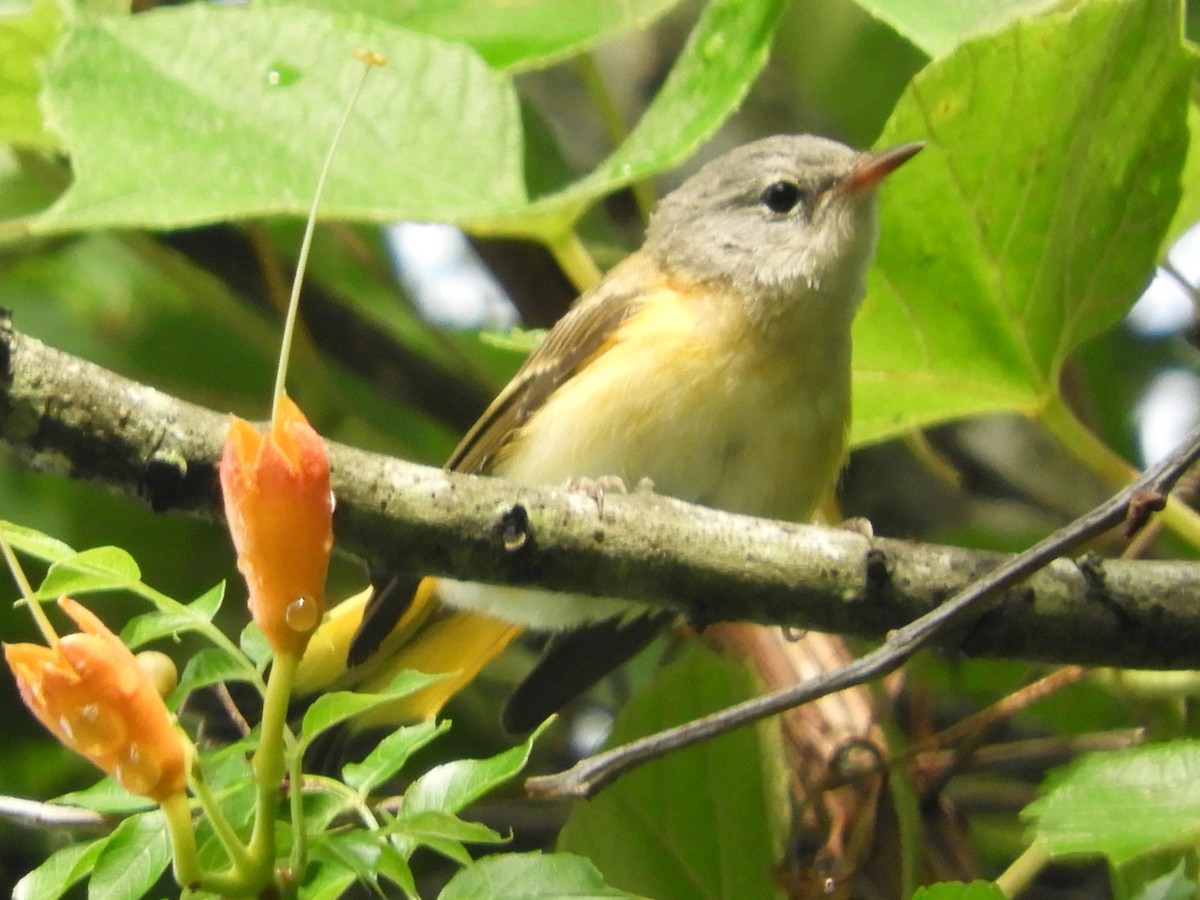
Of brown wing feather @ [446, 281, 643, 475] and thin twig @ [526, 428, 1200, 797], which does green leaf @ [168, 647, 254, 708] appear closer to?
thin twig @ [526, 428, 1200, 797]

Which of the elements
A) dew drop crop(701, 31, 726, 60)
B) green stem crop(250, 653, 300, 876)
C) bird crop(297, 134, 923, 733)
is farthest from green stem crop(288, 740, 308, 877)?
dew drop crop(701, 31, 726, 60)

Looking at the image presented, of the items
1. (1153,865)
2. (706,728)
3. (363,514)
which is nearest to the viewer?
(706,728)

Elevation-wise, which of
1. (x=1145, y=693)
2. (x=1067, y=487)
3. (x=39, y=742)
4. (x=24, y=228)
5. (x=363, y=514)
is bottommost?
(x=39, y=742)

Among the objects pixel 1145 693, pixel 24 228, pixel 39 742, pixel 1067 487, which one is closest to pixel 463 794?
pixel 24 228

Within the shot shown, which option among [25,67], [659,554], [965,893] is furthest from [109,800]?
[25,67]

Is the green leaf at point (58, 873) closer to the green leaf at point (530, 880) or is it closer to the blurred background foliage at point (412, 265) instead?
the green leaf at point (530, 880)

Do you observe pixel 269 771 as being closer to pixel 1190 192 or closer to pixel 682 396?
pixel 682 396

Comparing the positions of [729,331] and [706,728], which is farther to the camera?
[729,331]

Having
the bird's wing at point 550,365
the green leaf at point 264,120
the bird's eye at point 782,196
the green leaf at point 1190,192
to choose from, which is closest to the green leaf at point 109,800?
the green leaf at point 264,120

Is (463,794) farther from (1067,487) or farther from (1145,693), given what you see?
(1067,487)
